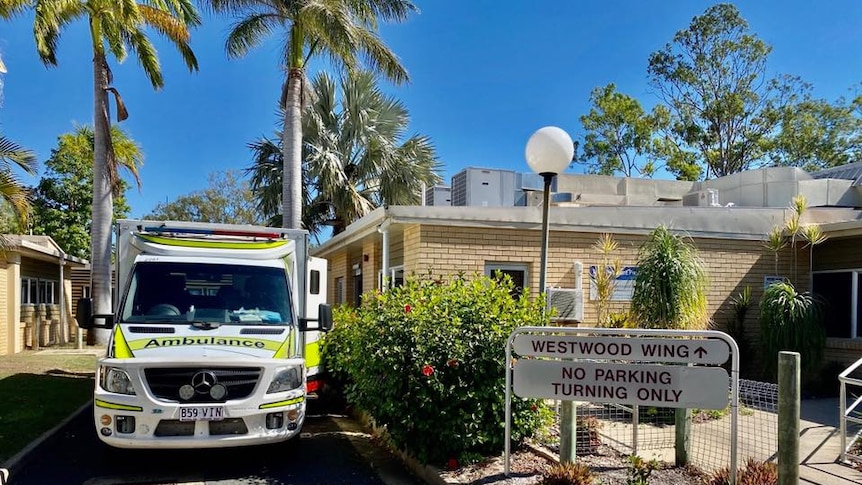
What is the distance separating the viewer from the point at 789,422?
14.2ft

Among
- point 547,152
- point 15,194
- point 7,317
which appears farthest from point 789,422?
point 7,317

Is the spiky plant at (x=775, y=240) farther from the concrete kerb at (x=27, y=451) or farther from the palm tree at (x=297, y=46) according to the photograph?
the concrete kerb at (x=27, y=451)

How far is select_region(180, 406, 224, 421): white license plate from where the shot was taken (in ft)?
19.1

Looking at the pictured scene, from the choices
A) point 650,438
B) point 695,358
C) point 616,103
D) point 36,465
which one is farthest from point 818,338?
point 616,103

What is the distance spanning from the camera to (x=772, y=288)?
10289 millimetres

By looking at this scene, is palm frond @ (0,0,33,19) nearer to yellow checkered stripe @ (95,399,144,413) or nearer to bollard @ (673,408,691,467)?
yellow checkered stripe @ (95,399,144,413)

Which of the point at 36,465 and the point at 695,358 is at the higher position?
the point at 695,358

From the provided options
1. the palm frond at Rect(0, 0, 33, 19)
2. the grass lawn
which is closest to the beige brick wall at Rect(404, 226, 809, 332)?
the grass lawn

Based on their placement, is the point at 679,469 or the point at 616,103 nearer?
the point at 679,469

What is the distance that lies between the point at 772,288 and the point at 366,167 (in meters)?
12.2

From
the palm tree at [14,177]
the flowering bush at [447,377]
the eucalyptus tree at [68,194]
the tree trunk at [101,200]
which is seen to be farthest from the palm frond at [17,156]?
the eucalyptus tree at [68,194]

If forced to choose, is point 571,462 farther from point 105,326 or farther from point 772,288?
point 772,288

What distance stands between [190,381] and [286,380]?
2.97 feet

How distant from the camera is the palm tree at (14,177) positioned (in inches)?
478
